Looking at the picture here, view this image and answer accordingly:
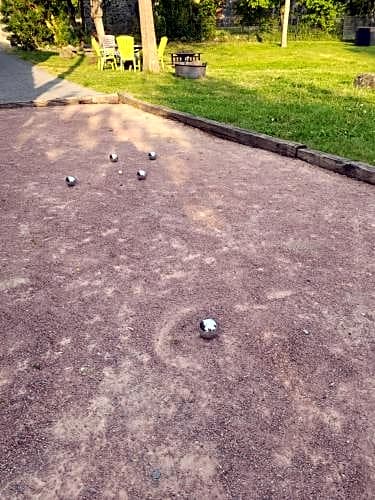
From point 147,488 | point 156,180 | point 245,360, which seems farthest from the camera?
point 156,180

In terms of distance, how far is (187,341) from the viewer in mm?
2492

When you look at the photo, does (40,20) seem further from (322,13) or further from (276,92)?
(322,13)

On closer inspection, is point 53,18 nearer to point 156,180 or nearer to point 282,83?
point 282,83

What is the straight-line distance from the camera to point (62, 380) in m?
2.24

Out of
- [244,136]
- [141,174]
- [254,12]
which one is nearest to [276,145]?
[244,136]

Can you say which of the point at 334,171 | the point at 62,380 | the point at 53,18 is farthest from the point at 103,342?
the point at 53,18

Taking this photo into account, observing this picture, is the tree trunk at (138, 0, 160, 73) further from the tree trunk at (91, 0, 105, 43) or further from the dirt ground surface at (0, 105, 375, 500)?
the dirt ground surface at (0, 105, 375, 500)

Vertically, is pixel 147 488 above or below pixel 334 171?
above

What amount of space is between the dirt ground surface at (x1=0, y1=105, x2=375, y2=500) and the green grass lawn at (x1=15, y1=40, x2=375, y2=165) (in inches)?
81.9

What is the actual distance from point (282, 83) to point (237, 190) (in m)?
8.17

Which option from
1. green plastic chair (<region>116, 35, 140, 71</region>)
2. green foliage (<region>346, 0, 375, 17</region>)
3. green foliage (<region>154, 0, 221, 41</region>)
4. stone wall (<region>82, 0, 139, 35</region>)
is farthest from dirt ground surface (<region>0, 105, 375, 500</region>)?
green foliage (<region>346, 0, 375, 17</region>)

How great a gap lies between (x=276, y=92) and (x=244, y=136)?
14.5 ft

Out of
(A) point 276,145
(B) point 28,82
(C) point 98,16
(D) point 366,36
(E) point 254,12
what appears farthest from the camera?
(E) point 254,12

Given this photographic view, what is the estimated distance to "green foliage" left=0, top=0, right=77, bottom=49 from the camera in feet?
69.7
